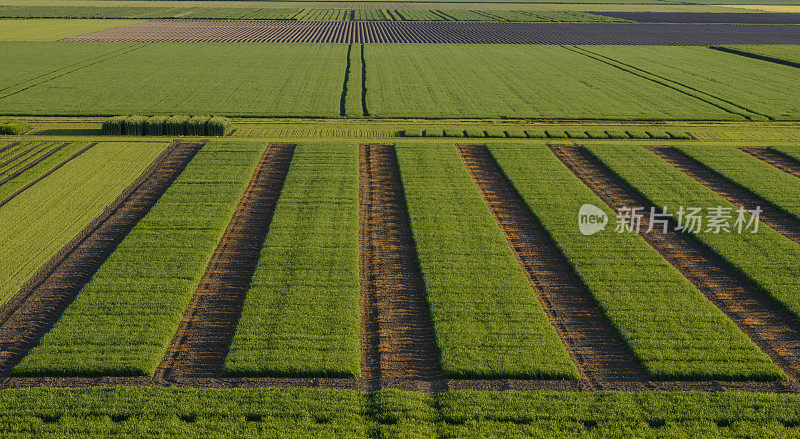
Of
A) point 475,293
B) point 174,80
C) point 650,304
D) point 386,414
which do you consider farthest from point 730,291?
point 174,80

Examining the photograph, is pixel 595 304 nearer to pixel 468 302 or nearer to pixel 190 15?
pixel 468 302

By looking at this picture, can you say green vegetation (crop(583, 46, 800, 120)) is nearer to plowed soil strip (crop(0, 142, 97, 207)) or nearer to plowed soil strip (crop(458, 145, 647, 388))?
plowed soil strip (crop(458, 145, 647, 388))

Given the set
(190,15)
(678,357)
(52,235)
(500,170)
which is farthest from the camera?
(190,15)

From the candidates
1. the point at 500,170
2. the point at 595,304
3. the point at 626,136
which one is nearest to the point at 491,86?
the point at 626,136

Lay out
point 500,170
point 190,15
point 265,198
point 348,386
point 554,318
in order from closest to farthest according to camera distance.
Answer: point 348,386 → point 554,318 → point 265,198 → point 500,170 → point 190,15

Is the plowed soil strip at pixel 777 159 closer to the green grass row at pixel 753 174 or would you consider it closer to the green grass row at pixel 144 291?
the green grass row at pixel 753 174

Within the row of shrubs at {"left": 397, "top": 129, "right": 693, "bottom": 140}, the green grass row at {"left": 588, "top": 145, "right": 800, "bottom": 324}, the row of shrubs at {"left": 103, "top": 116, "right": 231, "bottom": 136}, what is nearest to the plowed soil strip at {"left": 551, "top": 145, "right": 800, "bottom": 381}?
the green grass row at {"left": 588, "top": 145, "right": 800, "bottom": 324}
